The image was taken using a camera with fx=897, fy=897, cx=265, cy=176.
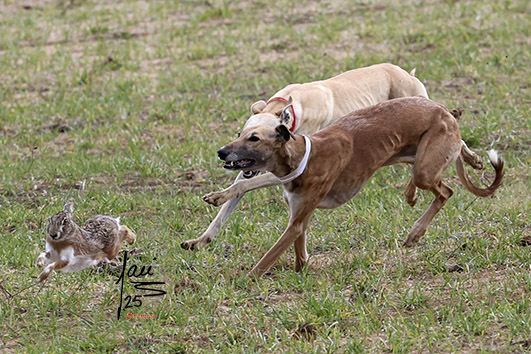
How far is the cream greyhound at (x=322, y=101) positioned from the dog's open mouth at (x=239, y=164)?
0.58m

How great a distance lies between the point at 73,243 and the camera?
5293 millimetres

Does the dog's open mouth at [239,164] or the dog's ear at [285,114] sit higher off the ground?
the dog's open mouth at [239,164]

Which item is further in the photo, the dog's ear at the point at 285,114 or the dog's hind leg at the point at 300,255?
the dog's ear at the point at 285,114

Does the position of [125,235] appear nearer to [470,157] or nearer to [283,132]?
[283,132]

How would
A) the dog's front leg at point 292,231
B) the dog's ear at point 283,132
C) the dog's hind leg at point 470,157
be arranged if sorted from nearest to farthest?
the dog's ear at point 283,132 → the dog's front leg at point 292,231 → the dog's hind leg at point 470,157

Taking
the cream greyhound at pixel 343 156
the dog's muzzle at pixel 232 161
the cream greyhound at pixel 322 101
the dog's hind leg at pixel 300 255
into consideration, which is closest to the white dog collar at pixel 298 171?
the cream greyhound at pixel 343 156

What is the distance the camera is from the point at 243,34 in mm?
12953

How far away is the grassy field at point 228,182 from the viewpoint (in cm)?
562

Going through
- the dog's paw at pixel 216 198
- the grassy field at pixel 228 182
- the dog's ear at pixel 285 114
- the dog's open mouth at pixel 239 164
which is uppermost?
the dog's open mouth at pixel 239 164

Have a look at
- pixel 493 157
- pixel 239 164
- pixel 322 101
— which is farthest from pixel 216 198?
pixel 493 157

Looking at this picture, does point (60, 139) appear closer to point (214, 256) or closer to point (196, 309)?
point (214, 256)

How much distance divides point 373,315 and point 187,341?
3.86 ft

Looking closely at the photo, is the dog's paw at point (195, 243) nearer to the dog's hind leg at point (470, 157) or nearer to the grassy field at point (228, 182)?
the grassy field at point (228, 182)

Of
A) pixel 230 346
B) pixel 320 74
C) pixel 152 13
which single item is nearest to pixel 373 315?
pixel 230 346
